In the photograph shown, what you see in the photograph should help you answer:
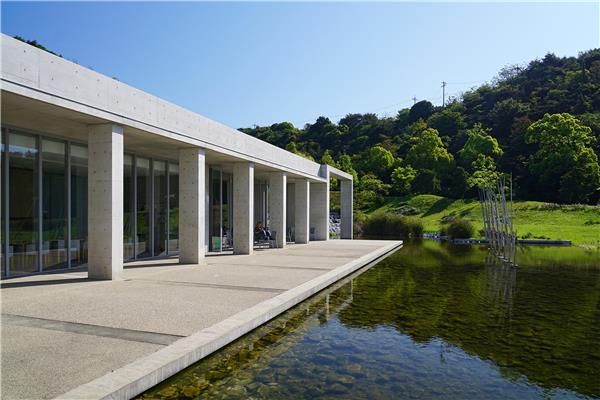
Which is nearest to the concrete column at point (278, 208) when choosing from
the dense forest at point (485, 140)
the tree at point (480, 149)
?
the dense forest at point (485, 140)

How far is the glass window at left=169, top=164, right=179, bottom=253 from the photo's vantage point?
16.3m

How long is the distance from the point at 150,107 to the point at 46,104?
3045 mm

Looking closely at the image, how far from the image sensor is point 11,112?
355 inches

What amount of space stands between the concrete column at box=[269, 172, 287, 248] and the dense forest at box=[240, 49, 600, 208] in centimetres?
3237

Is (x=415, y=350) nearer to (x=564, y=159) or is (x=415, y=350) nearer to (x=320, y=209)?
(x=320, y=209)

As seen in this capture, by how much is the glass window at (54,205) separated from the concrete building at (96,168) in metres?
0.03

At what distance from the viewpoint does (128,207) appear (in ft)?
46.9

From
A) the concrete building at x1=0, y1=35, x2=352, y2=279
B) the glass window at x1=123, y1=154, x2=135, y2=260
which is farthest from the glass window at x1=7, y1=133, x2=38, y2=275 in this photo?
the glass window at x1=123, y1=154, x2=135, y2=260

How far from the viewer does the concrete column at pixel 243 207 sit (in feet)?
55.2

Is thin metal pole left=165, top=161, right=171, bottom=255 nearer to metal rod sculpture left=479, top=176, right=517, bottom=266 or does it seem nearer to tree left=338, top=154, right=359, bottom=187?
metal rod sculpture left=479, top=176, right=517, bottom=266

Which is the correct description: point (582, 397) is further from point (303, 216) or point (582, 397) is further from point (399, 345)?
point (303, 216)

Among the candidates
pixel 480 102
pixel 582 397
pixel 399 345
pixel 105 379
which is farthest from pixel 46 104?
pixel 480 102

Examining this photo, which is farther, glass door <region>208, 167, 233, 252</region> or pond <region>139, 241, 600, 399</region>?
glass door <region>208, 167, 233, 252</region>

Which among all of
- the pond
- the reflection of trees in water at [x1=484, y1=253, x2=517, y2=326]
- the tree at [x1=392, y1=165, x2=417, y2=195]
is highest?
the tree at [x1=392, y1=165, x2=417, y2=195]
